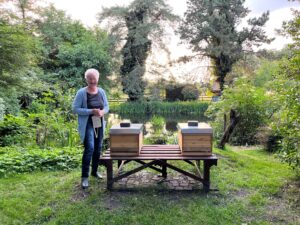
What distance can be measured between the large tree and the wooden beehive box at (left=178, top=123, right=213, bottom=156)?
16.6 m

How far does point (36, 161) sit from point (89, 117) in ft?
5.32

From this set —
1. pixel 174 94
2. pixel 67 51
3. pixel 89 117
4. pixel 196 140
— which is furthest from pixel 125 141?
pixel 174 94

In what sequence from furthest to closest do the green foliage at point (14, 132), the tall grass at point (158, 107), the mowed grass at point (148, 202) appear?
1. the tall grass at point (158, 107)
2. the green foliage at point (14, 132)
3. the mowed grass at point (148, 202)

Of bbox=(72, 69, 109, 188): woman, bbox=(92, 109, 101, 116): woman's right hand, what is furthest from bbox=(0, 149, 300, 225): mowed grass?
bbox=(92, 109, 101, 116): woman's right hand

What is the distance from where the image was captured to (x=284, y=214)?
3.16 metres

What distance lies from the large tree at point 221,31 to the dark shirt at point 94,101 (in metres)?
16.5

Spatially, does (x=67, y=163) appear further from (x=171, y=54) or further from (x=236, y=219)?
(x=171, y=54)

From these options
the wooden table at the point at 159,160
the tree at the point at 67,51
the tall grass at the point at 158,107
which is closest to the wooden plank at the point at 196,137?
the wooden table at the point at 159,160

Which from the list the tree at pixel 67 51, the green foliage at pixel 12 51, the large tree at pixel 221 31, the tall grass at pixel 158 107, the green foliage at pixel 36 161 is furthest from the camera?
the tall grass at pixel 158 107

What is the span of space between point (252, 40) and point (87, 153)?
18.4 metres

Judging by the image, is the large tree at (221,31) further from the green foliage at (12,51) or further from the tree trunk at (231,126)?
the green foliage at (12,51)

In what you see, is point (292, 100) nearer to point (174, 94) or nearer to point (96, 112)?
point (96, 112)

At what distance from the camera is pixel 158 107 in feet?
66.1

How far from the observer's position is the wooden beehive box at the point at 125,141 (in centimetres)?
352
